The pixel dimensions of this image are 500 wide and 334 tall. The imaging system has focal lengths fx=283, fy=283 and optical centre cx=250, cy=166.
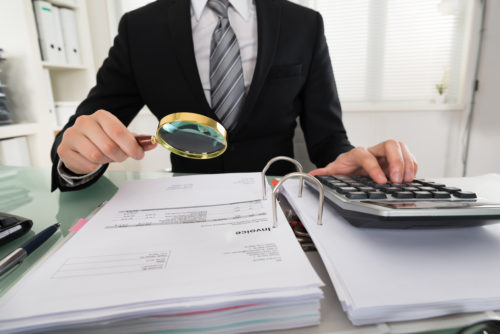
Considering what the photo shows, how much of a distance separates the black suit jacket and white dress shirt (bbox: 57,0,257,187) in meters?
0.06

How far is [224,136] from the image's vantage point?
16.7 inches

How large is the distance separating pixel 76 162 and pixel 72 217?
125 mm

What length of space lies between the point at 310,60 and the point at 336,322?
Answer: 3.18ft

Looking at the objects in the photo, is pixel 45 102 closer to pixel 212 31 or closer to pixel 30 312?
pixel 212 31

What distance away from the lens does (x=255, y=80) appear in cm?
91

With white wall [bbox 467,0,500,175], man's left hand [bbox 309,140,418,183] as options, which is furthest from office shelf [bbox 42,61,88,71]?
white wall [bbox 467,0,500,175]

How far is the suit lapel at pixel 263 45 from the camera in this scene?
2.97ft

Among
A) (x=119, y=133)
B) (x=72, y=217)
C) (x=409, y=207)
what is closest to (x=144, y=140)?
(x=119, y=133)

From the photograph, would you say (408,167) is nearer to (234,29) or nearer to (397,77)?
(234,29)

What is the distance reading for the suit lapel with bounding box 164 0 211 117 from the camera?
0.90 m

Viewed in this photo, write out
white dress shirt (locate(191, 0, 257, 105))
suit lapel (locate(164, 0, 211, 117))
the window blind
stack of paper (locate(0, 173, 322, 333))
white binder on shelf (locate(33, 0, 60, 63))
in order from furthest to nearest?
the window blind → white binder on shelf (locate(33, 0, 60, 63)) → white dress shirt (locate(191, 0, 257, 105)) → suit lapel (locate(164, 0, 211, 117)) → stack of paper (locate(0, 173, 322, 333))

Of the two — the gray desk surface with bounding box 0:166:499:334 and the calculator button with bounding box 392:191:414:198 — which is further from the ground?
the calculator button with bounding box 392:191:414:198

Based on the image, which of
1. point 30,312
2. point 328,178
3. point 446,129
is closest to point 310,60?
point 328,178

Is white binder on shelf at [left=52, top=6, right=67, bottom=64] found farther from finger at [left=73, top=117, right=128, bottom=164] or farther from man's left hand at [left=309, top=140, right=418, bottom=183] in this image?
man's left hand at [left=309, top=140, right=418, bottom=183]
